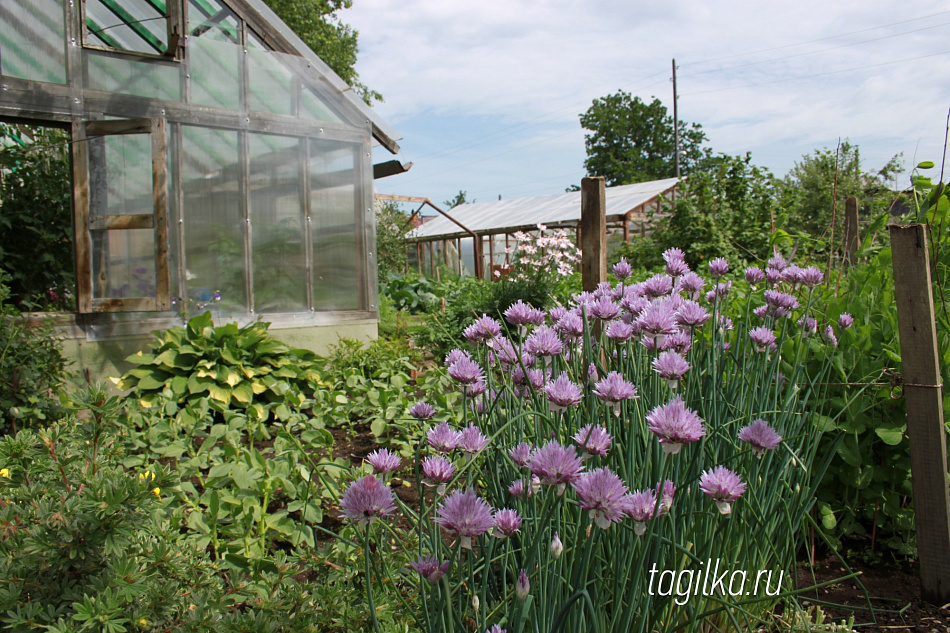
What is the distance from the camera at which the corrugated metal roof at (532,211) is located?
742 inches

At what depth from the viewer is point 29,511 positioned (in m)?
1.43

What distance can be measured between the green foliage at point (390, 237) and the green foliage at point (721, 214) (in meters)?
6.75

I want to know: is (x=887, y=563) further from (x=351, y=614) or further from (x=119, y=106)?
(x=119, y=106)

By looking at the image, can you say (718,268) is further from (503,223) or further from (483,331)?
(503,223)

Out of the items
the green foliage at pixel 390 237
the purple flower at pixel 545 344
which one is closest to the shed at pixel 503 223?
the green foliage at pixel 390 237

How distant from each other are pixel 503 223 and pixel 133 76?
16.7 m

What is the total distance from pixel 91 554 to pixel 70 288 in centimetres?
608

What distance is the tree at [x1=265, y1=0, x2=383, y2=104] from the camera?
56.9 feet

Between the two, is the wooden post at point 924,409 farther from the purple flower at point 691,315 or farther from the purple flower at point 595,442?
the purple flower at point 595,442

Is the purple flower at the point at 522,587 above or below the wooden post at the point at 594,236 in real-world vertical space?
below

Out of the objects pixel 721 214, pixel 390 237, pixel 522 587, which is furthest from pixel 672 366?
pixel 390 237

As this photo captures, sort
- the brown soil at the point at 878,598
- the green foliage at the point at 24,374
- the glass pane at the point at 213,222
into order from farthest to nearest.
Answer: the glass pane at the point at 213,222
the green foliage at the point at 24,374
the brown soil at the point at 878,598

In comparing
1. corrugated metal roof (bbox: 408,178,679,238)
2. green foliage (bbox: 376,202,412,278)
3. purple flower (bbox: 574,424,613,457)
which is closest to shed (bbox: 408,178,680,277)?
corrugated metal roof (bbox: 408,178,679,238)

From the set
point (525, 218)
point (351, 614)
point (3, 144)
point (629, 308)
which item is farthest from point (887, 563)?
point (525, 218)
